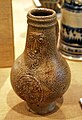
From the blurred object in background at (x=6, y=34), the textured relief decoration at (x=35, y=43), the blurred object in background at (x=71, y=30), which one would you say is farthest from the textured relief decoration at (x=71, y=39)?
the textured relief decoration at (x=35, y=43)

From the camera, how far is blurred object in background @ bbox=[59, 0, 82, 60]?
0.85 m

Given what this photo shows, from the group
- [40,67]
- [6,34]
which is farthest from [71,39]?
[40,67]

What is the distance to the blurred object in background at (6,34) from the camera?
77 cm

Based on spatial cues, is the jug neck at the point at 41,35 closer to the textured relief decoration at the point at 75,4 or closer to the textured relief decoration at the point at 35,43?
the textured relief decoration at the point at 35,43

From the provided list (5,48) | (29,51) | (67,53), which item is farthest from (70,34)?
(29,51)

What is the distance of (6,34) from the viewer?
0.80 metres

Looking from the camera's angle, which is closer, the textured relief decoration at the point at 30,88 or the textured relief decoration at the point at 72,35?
the textured relief decoration at the point at 30,88

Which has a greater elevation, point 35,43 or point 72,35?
point 35,43

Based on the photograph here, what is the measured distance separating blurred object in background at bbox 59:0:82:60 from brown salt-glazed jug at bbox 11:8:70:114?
253 mm

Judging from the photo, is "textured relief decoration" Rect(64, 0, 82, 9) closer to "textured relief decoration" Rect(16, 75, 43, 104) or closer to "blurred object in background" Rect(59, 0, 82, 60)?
"blurred object in background" Rect(59, 0, 82, 60)

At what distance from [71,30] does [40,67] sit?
31cm

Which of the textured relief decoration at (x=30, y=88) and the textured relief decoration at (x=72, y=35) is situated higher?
the textured relief decoration at (x=30, y=88)

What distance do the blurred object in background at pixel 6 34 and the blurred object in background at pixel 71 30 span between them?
0.57 ft

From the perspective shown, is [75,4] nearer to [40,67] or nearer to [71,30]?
[71,30]
